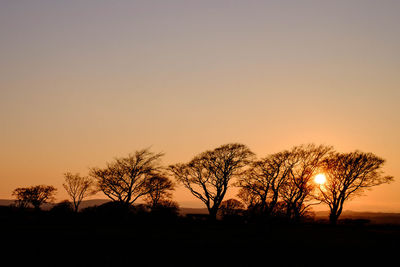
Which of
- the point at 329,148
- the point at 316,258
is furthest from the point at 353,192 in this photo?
the point at 316,258

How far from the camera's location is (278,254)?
52.6 ft

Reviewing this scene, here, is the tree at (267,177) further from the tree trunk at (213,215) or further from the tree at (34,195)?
the tree at (34,195)

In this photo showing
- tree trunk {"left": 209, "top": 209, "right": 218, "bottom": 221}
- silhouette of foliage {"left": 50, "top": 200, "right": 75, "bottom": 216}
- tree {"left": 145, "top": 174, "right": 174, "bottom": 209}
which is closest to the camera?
silhouette of foliage {"left": 50, "top": 200, "right": 75, "bottom": 216}

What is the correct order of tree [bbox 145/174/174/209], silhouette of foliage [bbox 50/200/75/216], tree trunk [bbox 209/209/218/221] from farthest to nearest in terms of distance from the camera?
tree [bbox 145/174/174/209] → tree trunk [bbox 209/209/218/221] → silhouette of foliage [bbox 50/200/75/216]

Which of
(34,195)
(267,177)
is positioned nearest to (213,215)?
(267,177)

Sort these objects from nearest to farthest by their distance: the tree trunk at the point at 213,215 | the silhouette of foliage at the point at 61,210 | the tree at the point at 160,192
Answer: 1. the silhouette of foliage at the point at 61,210
2. the tree trunk at the point at 213,215
3. the tree at the point at 160,192

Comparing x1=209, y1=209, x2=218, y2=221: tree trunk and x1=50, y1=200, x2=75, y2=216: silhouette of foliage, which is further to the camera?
x1=209, y1=209, x2=218, y2=221: tree trunk

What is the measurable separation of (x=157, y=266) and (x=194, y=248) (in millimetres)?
5281

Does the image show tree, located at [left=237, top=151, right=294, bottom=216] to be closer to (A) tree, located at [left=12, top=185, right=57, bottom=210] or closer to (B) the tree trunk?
(B) the tree trunk

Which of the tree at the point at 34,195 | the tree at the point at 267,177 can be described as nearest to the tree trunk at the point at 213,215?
the tree at the point at 267,177

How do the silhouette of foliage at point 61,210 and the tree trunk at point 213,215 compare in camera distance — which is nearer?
the silhouette of foliage at point 61,210

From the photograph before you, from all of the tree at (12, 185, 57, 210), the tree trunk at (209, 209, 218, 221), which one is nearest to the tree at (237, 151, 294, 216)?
the tree trunk at (209, 209, 218, 221)

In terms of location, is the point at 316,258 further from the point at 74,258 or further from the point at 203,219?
the point at 203,219

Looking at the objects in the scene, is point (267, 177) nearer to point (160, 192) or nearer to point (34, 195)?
point (160, 192)
